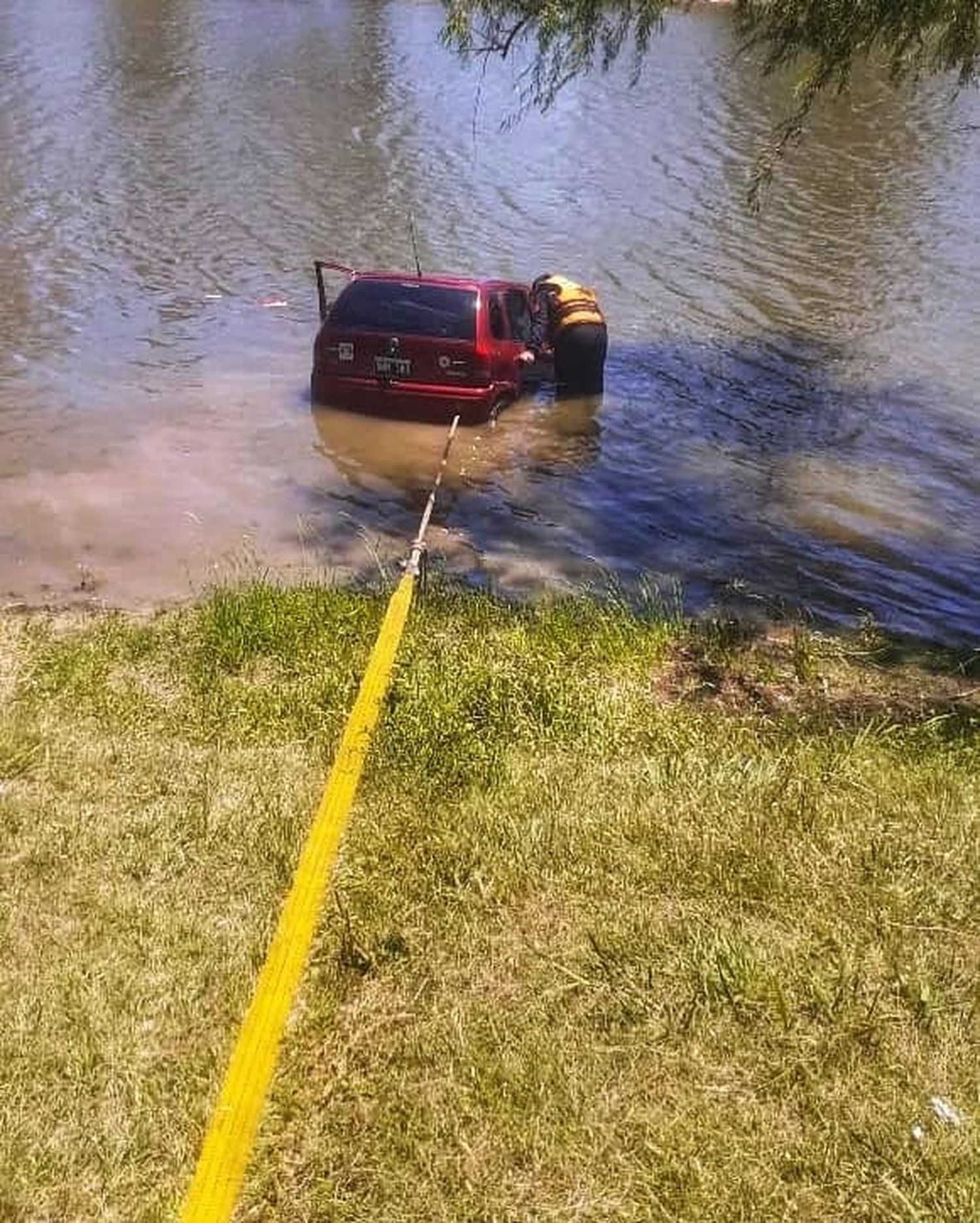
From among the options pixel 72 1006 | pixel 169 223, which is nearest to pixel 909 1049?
pixel 72 1006

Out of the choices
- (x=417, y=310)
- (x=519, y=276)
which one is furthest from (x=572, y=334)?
(x=519, y=276)

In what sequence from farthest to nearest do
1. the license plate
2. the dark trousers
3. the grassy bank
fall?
the dark trousers
the license plate
the grassy bank

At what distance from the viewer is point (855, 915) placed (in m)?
4.39

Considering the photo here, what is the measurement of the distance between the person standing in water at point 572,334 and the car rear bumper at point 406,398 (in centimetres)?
173

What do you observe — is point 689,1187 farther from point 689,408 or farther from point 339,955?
point 689,408

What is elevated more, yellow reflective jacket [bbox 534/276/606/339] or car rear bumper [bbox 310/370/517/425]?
yellow reflective jacket [bbox 534/276/606/339]

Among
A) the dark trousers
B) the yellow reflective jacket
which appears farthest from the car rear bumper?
the yellow reflective jacket

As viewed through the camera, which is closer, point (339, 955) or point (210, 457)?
point (339, 955)

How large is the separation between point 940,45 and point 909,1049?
6838 millimetres

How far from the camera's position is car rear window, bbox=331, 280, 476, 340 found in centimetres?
1220

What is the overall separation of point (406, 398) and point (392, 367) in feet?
1.18

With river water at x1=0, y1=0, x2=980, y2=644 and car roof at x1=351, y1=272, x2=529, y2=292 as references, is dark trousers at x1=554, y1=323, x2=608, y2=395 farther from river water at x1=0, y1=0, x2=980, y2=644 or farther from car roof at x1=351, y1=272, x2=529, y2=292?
car roof at x1=351, y1=272, x2=529, y2=292

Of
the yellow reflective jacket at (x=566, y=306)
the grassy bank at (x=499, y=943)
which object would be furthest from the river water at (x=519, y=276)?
the grassy bank at (x=499, y=943)

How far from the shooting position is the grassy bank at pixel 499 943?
11.0ft
